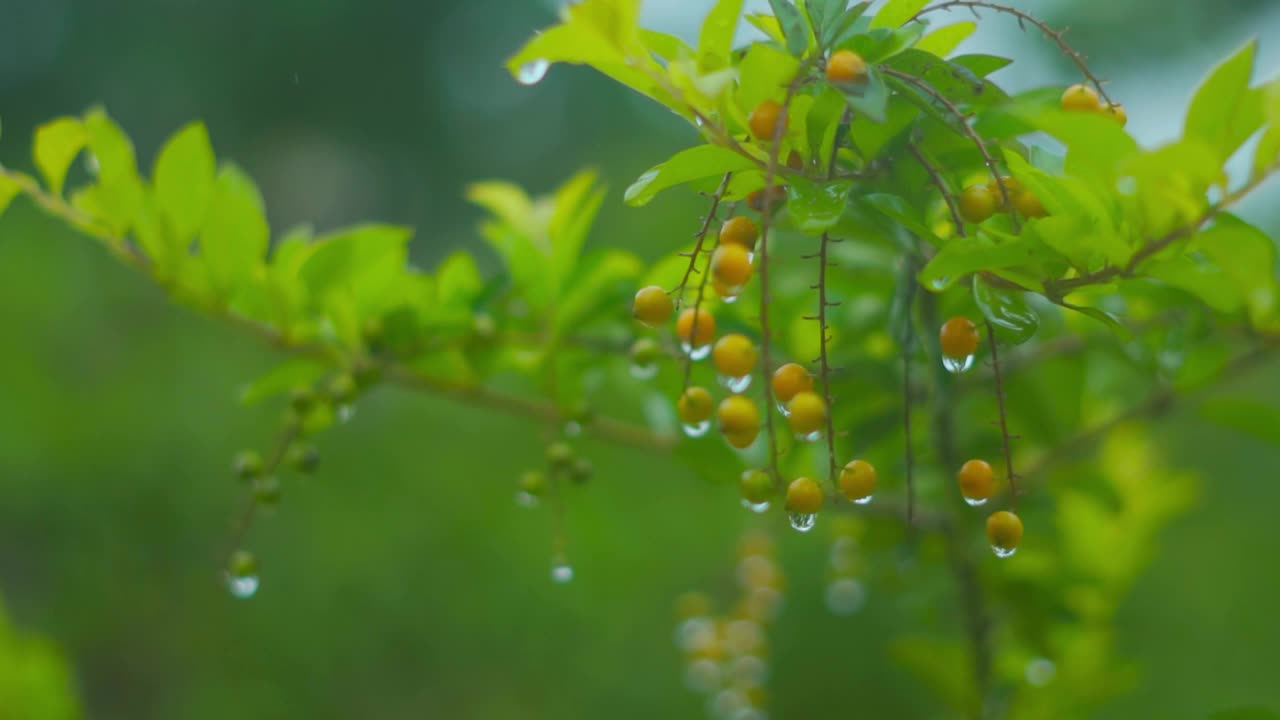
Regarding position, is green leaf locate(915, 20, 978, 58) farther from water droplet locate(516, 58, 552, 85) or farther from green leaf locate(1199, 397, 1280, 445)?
green leaf locate(1199, 397, 1280, 445)

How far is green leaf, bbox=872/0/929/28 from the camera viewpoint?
24.0 inches

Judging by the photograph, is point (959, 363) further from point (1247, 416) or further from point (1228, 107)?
point (1247, 416)

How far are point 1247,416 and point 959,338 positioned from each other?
585mm

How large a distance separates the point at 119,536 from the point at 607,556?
118cm

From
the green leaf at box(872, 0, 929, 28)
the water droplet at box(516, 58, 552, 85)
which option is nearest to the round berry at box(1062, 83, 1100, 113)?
the green leaf at box(872, 0, 929, 28)

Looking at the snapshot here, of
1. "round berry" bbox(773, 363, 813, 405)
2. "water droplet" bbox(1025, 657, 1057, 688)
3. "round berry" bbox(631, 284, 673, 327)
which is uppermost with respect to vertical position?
"water droplet" bbox(1025, 657, 1057, 688)

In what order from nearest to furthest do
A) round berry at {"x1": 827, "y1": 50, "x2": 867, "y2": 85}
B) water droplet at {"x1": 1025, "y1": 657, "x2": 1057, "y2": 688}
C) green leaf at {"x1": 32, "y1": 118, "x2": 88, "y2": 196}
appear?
round berry at {"x1": 827, "y1": 50, "x2": 867, "y2": 85} → green leaf at {"x1": 32, "y1": 118, "x2": 88, "y2": 196} → water droplet at {"x1": 1025, "y1": 657, "x2": 1057, "y2": 688}

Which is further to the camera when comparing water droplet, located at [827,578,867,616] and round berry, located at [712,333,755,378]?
water droplet, located at [827,578,867,616]

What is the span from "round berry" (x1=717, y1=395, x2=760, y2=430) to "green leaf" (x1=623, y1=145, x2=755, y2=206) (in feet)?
0.45

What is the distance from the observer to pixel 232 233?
89 centimetres

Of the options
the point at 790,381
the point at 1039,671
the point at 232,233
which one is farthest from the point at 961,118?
the point at 1039,671


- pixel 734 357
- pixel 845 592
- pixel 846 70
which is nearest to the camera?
pixel 846 70

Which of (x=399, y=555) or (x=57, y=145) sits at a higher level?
(x=399, y=555)

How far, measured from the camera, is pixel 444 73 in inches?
140
